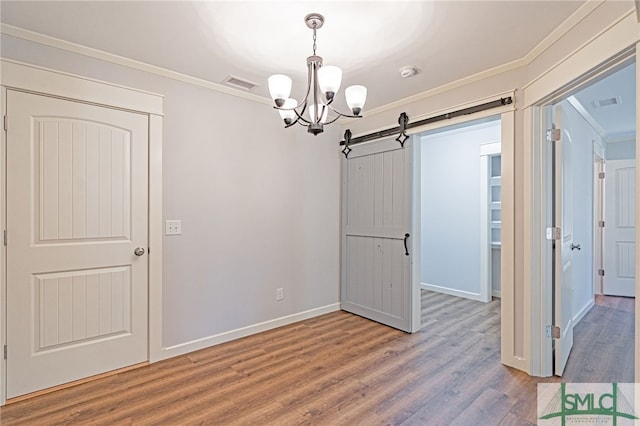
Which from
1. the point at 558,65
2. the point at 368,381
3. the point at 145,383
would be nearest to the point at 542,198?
the point at 558,65

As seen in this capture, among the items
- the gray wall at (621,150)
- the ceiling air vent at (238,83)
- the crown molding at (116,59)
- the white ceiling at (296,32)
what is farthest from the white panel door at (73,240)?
the gray wall at (621,150)

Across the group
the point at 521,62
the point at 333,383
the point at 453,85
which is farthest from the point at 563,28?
the point at 333,383

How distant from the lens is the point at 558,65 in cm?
214

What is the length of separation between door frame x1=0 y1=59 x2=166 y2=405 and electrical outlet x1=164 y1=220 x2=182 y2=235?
0.05 metres

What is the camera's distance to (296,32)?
2146 millimetres

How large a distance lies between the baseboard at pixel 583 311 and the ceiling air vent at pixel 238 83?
437cm

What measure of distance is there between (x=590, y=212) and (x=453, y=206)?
1.68 meters

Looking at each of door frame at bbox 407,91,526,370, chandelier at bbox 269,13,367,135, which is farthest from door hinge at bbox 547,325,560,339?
chandelier at bbox 269,13,367,135

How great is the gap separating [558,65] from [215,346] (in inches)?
139

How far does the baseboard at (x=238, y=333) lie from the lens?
2818mm

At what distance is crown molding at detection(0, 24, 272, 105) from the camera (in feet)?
7.06

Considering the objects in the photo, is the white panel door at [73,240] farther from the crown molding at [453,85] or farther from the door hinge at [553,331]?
the door hinge at [553,331]

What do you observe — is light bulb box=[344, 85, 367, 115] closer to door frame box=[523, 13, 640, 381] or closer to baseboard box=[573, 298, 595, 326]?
door frame box=[523, 13, 640, 381]

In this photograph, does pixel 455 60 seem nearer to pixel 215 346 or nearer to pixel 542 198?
pixel 542 198
